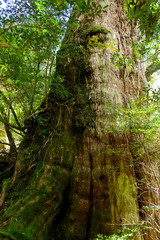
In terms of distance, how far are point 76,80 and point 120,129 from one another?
7.53 ft

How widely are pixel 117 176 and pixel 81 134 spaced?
133cm

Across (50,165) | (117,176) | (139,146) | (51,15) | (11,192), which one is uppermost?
(51,15)

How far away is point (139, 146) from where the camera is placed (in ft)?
9.14

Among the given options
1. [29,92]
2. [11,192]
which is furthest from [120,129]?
[11,192]

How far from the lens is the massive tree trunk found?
2.68m

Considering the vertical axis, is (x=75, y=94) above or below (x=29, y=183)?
above

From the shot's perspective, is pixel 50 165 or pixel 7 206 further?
pixel 50 165

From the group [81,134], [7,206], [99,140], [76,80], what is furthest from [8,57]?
[7,206]

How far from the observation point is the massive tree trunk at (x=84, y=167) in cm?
268

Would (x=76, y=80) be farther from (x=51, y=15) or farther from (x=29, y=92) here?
(x=51, y=15)

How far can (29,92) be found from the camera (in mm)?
3848

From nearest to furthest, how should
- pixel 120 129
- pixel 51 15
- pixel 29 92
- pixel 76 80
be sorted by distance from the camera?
1. pixel 51 15
2. pixel 120 129
3. pixel 29 92
4. pixel 76 80

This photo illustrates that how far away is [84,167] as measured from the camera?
3.17 m

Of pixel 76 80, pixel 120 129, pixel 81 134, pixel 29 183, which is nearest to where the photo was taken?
pixel 120 129
